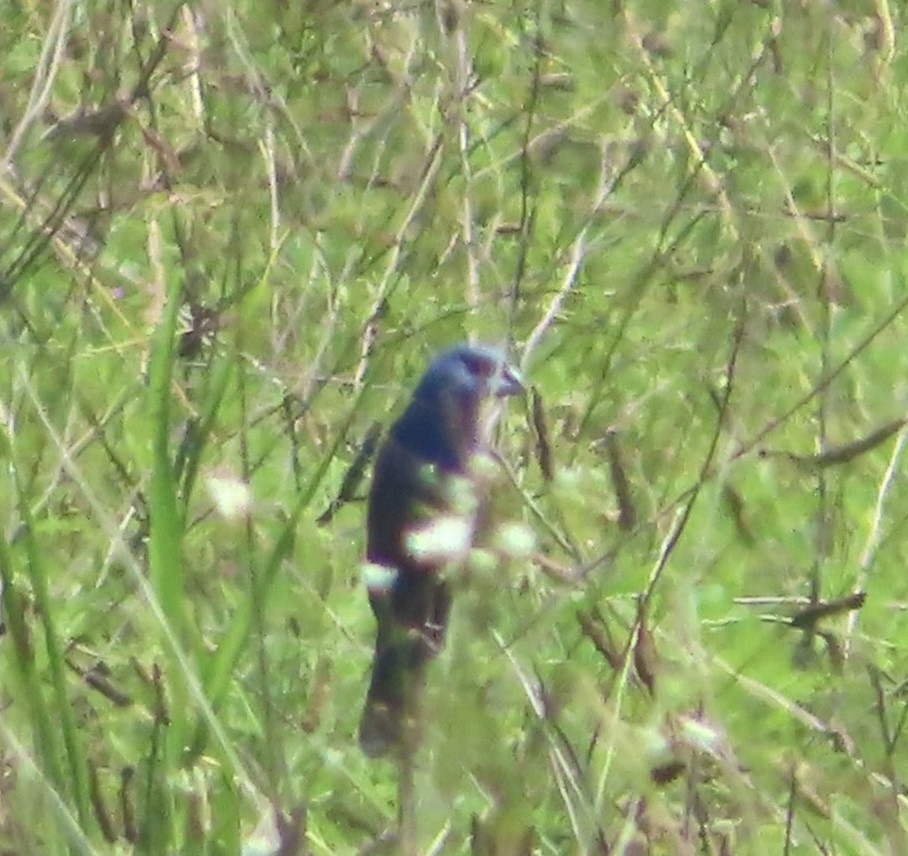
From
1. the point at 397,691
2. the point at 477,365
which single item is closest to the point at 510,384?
the point at 477,365

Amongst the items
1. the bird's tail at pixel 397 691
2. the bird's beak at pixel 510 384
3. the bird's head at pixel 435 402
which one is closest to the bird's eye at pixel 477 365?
the bird's head at pixel 435 402

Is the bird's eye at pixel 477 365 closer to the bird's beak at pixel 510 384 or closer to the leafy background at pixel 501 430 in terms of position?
the leafy background at pixel 501 430

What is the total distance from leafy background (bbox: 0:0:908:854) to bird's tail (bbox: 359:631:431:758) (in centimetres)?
3

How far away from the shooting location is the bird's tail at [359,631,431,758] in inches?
33.8

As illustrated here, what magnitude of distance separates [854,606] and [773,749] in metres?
0.39

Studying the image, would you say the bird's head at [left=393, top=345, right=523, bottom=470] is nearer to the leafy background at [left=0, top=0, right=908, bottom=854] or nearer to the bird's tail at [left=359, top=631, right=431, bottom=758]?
the leafy background at [left=0, top=0, right=908, bottom=854]

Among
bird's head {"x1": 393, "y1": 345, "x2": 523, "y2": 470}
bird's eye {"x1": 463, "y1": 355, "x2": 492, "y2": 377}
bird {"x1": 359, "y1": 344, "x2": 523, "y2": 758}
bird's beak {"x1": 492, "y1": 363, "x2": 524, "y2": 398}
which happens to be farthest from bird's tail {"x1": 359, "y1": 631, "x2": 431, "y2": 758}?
bird's eye {"x1": 463, "y1": 355, "x2": 492, "y2": 377}

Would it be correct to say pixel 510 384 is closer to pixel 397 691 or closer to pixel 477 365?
pixel 477 365

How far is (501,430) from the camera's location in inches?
55.4

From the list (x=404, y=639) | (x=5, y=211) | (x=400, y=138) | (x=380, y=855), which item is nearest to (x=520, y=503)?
(x=404, y=639)

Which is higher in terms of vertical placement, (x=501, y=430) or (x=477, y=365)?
(x=501, y=430)

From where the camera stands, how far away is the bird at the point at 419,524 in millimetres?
886

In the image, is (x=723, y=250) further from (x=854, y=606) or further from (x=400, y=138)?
(x=854, y=606)

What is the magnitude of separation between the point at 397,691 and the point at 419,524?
0.58 m
